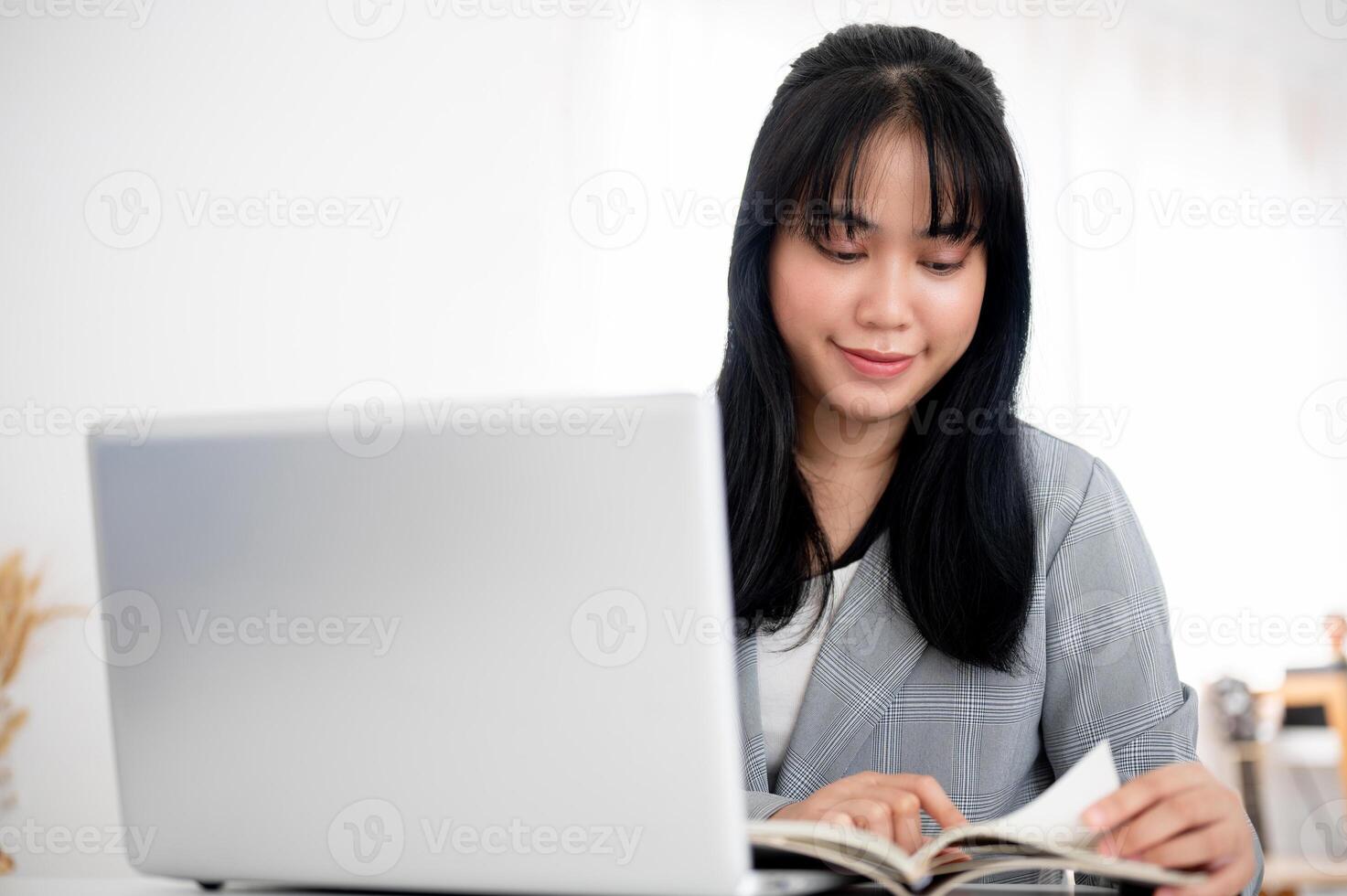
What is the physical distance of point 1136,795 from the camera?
0.77 metres

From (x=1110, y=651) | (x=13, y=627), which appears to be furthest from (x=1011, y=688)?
(x=13, y=627)

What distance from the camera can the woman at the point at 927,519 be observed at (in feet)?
4.00

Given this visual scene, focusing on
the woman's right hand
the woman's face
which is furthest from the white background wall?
the woman's right hand

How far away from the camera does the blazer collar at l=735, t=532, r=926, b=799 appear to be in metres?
1.21

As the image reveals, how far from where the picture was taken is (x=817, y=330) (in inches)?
51.1

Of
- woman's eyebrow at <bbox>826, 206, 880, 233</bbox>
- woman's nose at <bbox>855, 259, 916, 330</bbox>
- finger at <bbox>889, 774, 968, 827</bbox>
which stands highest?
woman's eyebrow at <bbox>826, 206, 880, 233</bbox>

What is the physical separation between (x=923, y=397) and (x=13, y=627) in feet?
7.78

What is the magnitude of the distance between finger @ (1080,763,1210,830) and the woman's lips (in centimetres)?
57

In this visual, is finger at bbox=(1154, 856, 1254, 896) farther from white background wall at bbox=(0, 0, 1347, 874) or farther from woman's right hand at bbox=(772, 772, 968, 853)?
white background wall at bbox=(0, 0, 1347, 874)

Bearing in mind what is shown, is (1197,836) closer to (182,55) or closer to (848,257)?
(848,257)

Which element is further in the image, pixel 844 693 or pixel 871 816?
pixel 844 693

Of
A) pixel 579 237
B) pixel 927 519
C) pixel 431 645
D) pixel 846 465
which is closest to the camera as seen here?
pixel 431 645

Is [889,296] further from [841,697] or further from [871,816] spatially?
[871,816]

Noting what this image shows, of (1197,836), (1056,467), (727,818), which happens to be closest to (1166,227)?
(1056,467)
